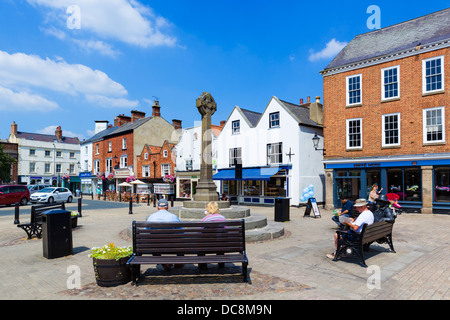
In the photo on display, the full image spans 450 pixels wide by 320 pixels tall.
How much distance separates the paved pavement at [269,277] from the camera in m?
4.59

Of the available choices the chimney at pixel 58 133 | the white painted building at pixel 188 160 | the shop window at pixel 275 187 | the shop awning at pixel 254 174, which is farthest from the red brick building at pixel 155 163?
the chimney at pixel 58 133

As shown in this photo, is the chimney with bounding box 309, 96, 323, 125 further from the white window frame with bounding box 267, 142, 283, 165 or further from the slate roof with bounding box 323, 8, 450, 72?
the slate roof with bounding box 323, 8, 450, 72

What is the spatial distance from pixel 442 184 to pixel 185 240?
17.4 metres

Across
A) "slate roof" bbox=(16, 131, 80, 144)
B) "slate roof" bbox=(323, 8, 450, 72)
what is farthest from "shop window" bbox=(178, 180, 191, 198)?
"slate roof" bbox=(16, 131, 80, 144)

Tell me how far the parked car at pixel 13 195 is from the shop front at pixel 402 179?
24.6 metres

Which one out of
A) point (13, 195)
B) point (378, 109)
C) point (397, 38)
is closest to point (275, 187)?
point (378, 109)

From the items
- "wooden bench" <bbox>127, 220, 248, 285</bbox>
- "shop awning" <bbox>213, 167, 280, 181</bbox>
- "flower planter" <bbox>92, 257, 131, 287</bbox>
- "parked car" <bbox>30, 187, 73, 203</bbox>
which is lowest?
"parked car" <bbox>30, 187, 73, 203</bbox>

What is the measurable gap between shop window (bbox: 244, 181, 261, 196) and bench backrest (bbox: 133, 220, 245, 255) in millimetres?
20001

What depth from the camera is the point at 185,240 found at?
200 inches

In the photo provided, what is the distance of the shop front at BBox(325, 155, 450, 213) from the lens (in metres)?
16.2

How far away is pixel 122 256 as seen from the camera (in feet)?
16.5

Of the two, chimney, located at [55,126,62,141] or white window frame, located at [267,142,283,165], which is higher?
chimney, located at [55,126,62,141]
